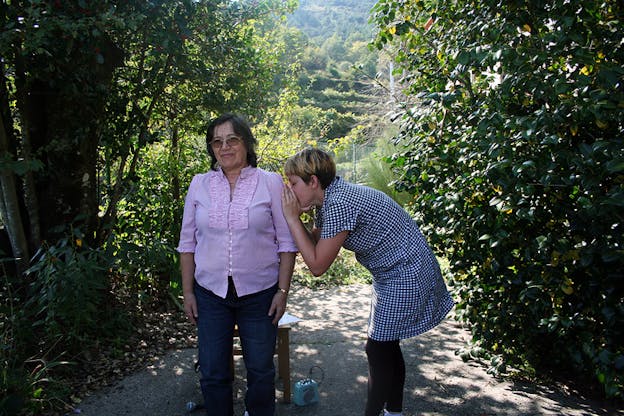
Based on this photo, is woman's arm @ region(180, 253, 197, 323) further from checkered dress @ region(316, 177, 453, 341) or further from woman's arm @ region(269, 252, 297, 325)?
checkered dress @ region(316, 177, 453, 341)

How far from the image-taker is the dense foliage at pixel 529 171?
2.30 m

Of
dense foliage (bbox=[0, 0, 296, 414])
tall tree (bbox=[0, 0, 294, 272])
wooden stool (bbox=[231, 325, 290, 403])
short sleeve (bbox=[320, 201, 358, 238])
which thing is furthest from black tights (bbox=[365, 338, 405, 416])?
tall tree (bbox=[0, 0, 294, 272])

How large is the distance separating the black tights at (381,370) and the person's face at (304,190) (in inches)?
30.3

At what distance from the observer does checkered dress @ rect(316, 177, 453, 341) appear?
242cm

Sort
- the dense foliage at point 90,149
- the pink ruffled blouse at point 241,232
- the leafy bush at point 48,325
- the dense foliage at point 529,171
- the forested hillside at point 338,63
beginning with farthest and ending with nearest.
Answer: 1. the forested hillside at point 338,63
2. the dense foliage at point 90,149
3. the leafy bush at point 48,325
4. the pink ruffled blouse at point 241,232
5. the dense foliage at point 529,171

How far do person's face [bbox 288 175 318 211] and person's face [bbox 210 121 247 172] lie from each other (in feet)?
0.95

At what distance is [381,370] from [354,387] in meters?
1.12

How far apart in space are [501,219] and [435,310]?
0.79 metres

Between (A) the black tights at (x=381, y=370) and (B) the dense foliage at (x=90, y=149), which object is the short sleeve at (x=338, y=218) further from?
(B) the dense foliage at (x=90, y=149)

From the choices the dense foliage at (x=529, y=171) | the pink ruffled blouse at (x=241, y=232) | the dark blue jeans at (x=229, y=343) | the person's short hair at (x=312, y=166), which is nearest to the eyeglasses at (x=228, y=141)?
the pink ruffled blouse at (x=241, y=232)

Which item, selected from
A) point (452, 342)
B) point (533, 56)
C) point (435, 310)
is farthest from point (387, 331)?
point (452, 342)

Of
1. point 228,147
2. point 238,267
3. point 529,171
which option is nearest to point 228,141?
point 228,147

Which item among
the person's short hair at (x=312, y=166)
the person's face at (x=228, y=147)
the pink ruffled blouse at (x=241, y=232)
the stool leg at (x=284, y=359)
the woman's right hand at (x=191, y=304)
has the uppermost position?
the person's face at (x=228, y=147)

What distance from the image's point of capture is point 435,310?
256cm
